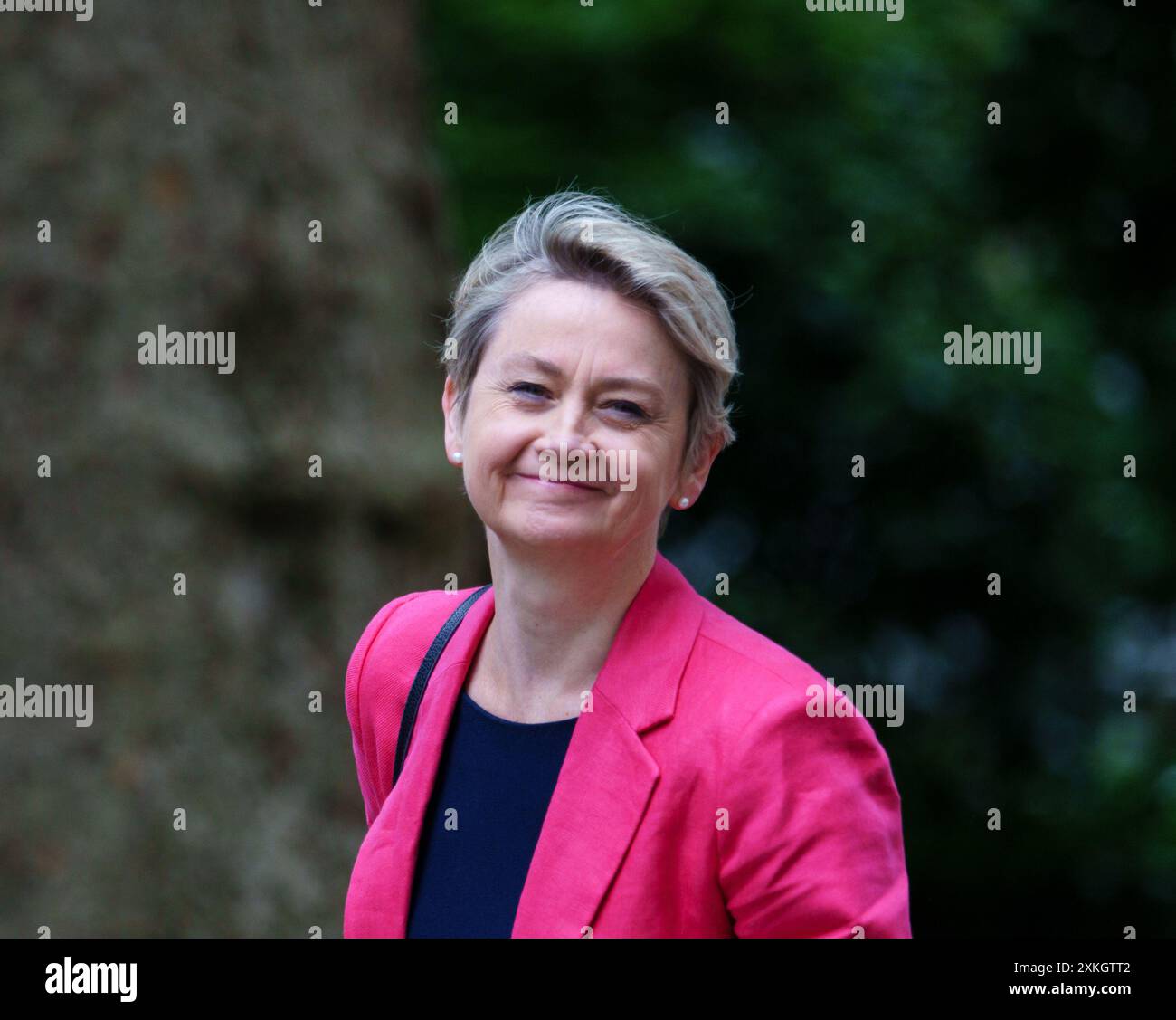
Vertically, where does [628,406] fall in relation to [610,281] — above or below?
below

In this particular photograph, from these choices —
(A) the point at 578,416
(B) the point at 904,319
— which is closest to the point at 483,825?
(A) the point at 578,416

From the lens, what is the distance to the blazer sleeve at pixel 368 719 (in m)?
2.40

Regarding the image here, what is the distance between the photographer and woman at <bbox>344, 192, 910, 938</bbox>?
6.62 ft

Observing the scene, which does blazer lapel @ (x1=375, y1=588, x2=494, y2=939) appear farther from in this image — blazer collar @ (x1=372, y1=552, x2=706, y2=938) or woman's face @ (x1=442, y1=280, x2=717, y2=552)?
woman's face @ (x1=442, y1=280, x2=717, y2=552)

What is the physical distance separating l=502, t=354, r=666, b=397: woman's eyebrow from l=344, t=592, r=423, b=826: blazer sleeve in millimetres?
534

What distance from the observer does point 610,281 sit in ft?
6.98

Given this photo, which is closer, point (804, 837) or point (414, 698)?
point (804, 837)

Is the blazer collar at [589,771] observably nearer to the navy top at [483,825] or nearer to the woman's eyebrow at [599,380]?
the navy top at [483,825]

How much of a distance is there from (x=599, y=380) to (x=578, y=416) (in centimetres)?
6

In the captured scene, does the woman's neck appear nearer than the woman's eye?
No

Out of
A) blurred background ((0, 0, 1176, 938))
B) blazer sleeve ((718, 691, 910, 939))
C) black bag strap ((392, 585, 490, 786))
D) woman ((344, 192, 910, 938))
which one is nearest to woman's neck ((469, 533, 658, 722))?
woman ((344, 192, 910, 938))

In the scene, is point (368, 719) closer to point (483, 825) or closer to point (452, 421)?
point (483, 825)
